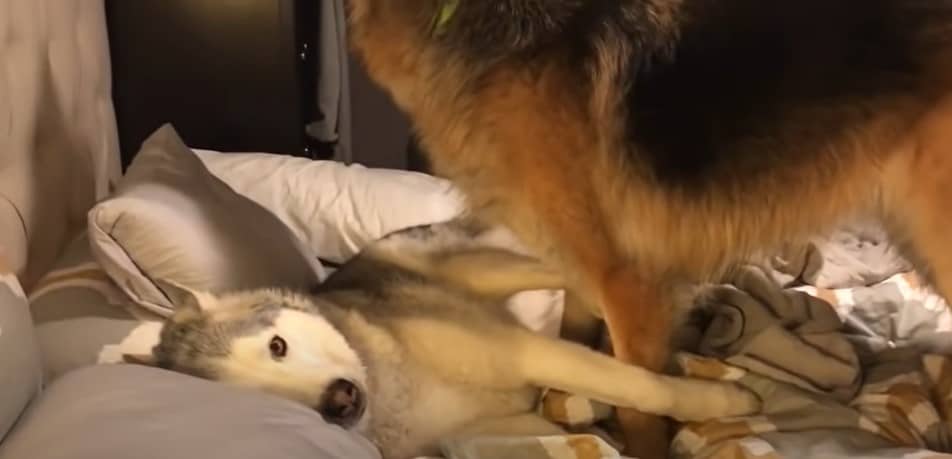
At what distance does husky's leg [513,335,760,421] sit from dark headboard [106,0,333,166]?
4.26 ft

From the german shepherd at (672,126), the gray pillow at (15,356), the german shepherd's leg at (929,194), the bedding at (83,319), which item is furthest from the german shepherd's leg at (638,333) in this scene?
A: the gray pillow at (15,356)

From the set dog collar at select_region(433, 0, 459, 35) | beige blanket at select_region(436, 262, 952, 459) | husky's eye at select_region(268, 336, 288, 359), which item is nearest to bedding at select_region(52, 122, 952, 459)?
beige blanket at select_region(436, 262, 952, 459)

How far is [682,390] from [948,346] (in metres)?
0.54

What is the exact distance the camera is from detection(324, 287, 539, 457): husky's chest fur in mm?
1676

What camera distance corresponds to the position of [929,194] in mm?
1603

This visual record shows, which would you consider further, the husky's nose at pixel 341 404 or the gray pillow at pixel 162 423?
the husky's nose at pixel 341 404

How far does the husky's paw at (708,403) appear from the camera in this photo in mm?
1700

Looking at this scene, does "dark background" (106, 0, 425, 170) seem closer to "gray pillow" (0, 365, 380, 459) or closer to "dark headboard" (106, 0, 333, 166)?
"dark headboard" (106, 0, 333, 166)

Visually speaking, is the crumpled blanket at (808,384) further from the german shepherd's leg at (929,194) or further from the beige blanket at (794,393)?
the german shepherd's leg at (929,194)

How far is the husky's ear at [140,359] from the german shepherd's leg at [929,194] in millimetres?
1156

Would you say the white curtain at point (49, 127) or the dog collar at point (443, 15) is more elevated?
the dog collar at point (443, 15)

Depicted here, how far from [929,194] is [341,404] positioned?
36.7 inches

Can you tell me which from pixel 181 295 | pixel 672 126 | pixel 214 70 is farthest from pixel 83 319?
pixel 214 70

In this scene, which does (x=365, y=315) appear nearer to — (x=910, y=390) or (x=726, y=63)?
(x=726, y=63)
